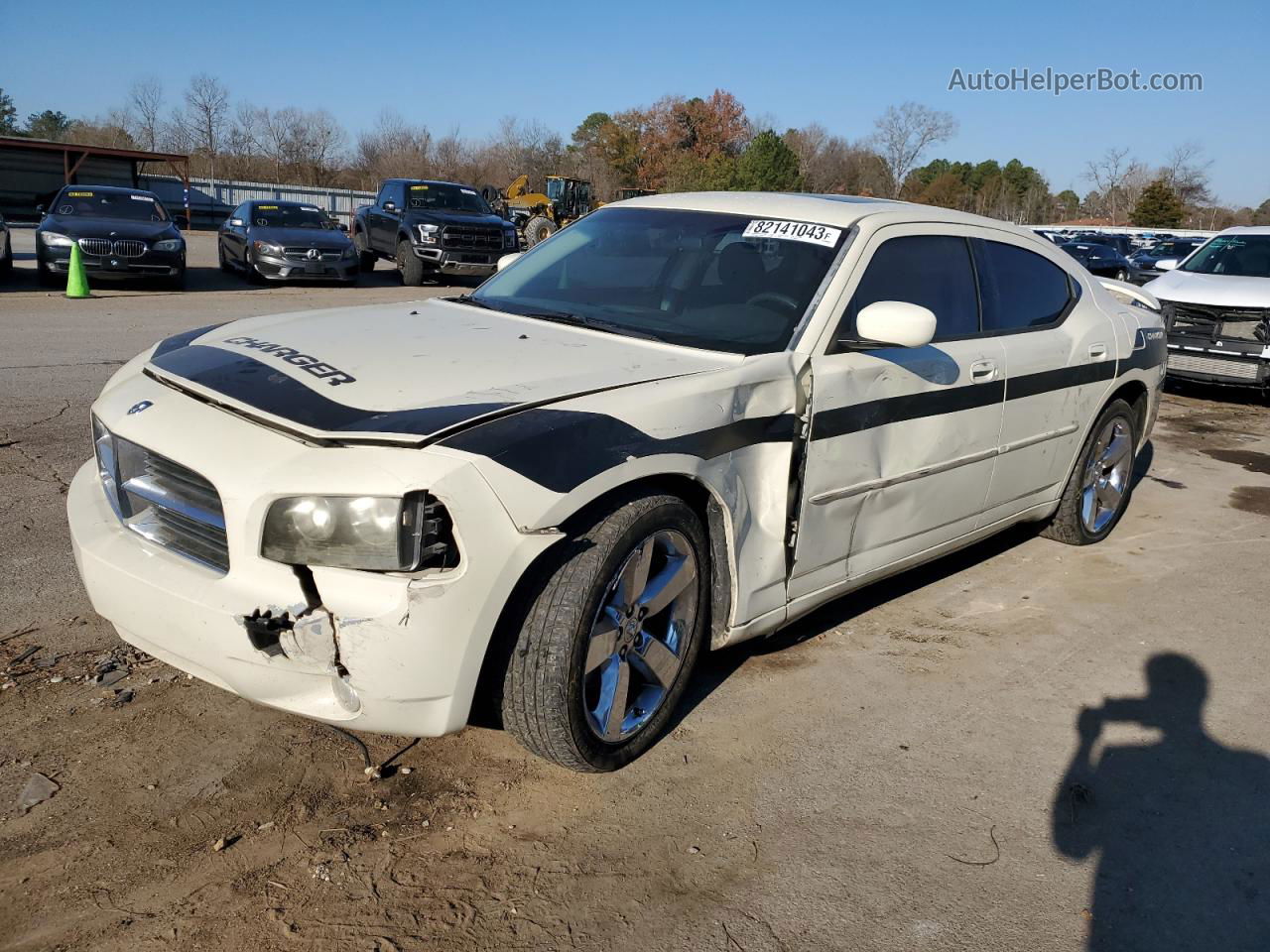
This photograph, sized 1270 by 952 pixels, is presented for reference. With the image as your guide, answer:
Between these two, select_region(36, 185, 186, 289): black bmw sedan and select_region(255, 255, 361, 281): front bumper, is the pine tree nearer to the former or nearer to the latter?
select_region(255, 255, 361, 281): front bumper

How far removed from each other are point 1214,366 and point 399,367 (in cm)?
1005

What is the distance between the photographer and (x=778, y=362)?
336cm

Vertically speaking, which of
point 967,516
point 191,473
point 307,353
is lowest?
point 967,516

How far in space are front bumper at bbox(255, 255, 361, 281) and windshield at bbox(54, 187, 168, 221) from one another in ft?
5.44

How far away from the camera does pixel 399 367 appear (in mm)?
3074

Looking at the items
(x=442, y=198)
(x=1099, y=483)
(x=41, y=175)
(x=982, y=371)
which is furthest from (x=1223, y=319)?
(x=41, y=175)

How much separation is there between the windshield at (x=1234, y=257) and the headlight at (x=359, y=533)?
11.4 m

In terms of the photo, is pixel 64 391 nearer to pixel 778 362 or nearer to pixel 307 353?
pixel 307 353

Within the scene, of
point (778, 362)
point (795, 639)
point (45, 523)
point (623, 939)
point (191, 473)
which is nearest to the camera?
point (623, 939)

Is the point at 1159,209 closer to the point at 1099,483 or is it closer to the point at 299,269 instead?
the point at 299,269

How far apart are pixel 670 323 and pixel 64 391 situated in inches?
234

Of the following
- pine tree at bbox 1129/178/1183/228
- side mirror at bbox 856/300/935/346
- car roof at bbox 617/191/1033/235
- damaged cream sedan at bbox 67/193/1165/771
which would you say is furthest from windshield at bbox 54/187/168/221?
pine tree at bbox 1129/178/1183/228

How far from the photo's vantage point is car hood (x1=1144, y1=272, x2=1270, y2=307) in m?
10.4

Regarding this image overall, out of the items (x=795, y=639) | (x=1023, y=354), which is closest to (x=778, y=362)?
(x=795, y=639)
